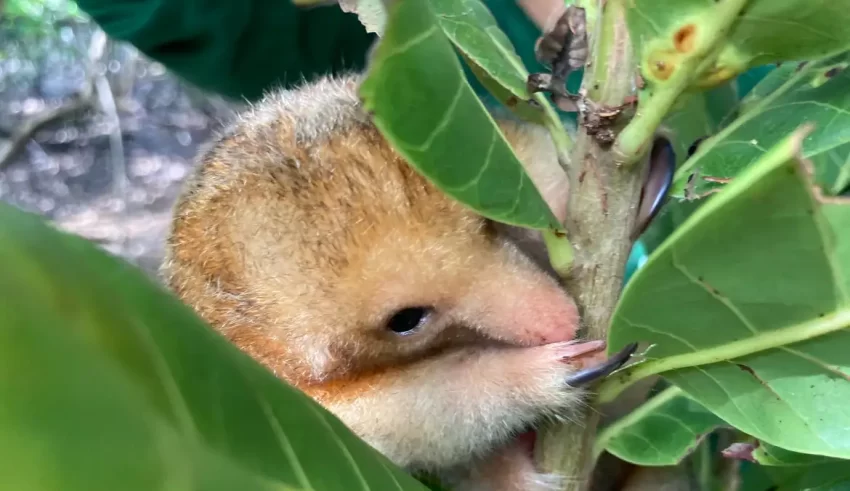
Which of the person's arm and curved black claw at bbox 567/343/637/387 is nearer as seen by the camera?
curved black claw at bbox 567/343/637/387

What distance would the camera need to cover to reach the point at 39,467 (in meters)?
0.21

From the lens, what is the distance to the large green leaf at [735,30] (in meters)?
0.45

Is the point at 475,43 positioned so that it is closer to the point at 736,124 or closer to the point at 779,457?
the point at 736,124

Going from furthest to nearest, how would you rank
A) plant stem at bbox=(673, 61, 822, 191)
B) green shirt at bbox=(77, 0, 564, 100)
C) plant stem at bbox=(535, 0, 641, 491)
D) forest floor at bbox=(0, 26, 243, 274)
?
forest floor at bbox=(0, 26, 243, 274)
green shirt at bbox=(77, 0, 564, 100)
plant stem at bbox=(673, 61, 822, 191)
plant stem at bbox=(535, 0, 641, 491)

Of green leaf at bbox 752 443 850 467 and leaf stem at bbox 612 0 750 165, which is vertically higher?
leaf stem at bbox 612 0 750 165

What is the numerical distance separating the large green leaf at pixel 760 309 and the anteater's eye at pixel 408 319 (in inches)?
7.7

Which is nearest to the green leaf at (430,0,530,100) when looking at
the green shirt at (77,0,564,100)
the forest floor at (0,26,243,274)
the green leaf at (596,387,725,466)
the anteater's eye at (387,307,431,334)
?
the anteater's eye at (387,307,431,334)

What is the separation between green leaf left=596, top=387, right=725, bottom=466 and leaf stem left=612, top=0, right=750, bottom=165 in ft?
0.96

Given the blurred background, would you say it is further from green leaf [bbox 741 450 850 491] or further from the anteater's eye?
green leaf [bbox 741 450 850 491]

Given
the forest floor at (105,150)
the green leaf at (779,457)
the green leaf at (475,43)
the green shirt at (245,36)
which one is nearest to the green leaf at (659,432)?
the green leaf at (779,457)

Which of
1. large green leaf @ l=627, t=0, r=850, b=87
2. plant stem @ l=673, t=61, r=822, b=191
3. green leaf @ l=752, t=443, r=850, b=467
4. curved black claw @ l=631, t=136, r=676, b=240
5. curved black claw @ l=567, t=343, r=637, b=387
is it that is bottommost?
green leaf @ l=752, t=443, r=850, b=467

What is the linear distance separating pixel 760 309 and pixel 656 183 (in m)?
0.17

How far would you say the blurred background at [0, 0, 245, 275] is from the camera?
2.92 m

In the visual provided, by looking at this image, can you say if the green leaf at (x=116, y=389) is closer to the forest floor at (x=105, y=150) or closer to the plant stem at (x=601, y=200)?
the plant stem at (x=601, y=200)
